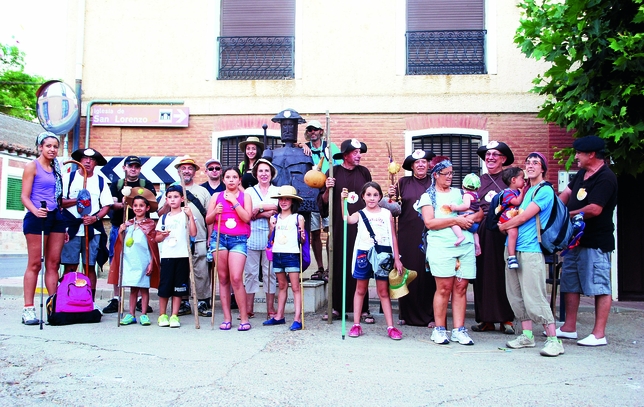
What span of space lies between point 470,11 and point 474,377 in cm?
907

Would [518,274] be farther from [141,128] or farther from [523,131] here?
[141,128]

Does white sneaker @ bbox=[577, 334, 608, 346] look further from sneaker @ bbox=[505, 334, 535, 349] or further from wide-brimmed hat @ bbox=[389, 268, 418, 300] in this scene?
wide-brimmed hat @ bbox=[389, 268, 418, 300]

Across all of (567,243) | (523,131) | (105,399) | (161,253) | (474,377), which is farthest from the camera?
(523,131)

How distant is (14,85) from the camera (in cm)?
3666

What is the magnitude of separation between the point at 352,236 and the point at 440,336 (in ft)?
6.40

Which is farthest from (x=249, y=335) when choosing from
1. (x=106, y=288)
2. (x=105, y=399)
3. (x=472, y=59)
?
(x=472, y=59)

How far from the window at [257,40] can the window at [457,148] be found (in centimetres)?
304

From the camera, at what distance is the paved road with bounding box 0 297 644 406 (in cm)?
396

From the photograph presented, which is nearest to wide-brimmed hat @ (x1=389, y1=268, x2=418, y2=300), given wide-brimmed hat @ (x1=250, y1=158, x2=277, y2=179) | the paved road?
the paved road

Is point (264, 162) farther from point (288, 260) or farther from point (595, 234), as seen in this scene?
point (595, 234)

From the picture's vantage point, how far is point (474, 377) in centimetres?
453

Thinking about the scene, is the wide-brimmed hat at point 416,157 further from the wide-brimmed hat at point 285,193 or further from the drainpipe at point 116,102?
the drainpipe at point 116,102

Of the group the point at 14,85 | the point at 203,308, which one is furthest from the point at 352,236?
the point at 14,85

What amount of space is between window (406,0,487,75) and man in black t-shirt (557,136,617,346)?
19.5 feet
